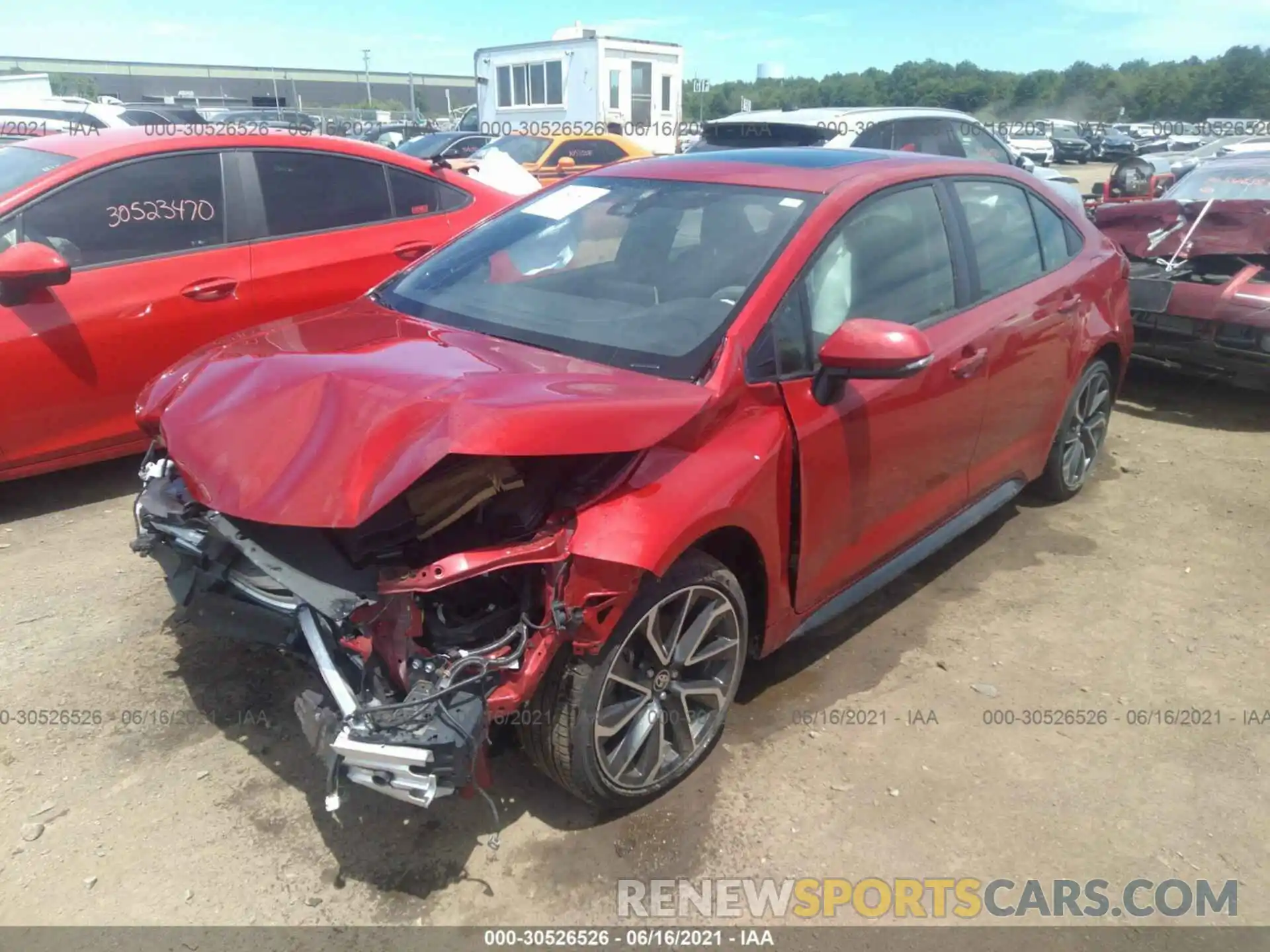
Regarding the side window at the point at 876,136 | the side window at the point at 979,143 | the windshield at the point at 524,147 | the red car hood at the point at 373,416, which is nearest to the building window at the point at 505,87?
the windshield at the point at 524,147

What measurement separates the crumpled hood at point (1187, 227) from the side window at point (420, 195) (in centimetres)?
413

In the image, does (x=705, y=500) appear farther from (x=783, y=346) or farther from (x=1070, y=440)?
(x=1070, y=440)

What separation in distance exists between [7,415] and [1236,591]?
5.21 meters

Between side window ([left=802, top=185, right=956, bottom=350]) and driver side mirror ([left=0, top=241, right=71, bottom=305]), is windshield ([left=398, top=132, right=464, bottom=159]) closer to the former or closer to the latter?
driver side mirror ([left=0, top=241, right=71, bottom=305])

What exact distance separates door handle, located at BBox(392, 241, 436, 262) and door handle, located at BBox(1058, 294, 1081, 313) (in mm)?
3177

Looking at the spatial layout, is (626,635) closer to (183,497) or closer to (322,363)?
(322,363)

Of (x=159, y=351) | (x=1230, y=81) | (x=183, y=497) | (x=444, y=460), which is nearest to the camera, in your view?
(x=444, y=460)

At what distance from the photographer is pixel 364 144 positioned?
5.37 meters

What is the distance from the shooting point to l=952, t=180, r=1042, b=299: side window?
3658mm

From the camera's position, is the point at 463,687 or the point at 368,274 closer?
the point at 463,687

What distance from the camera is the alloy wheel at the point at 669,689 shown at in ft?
8.36

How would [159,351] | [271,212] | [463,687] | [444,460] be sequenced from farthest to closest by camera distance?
[271,212], [159,351], [444,460], [463,687]

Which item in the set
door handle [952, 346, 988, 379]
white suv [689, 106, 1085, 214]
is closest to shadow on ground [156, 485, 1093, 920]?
door handle [952, 346, 988, 379]

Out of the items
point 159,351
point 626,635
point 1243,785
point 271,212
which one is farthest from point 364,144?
point 1243,785
